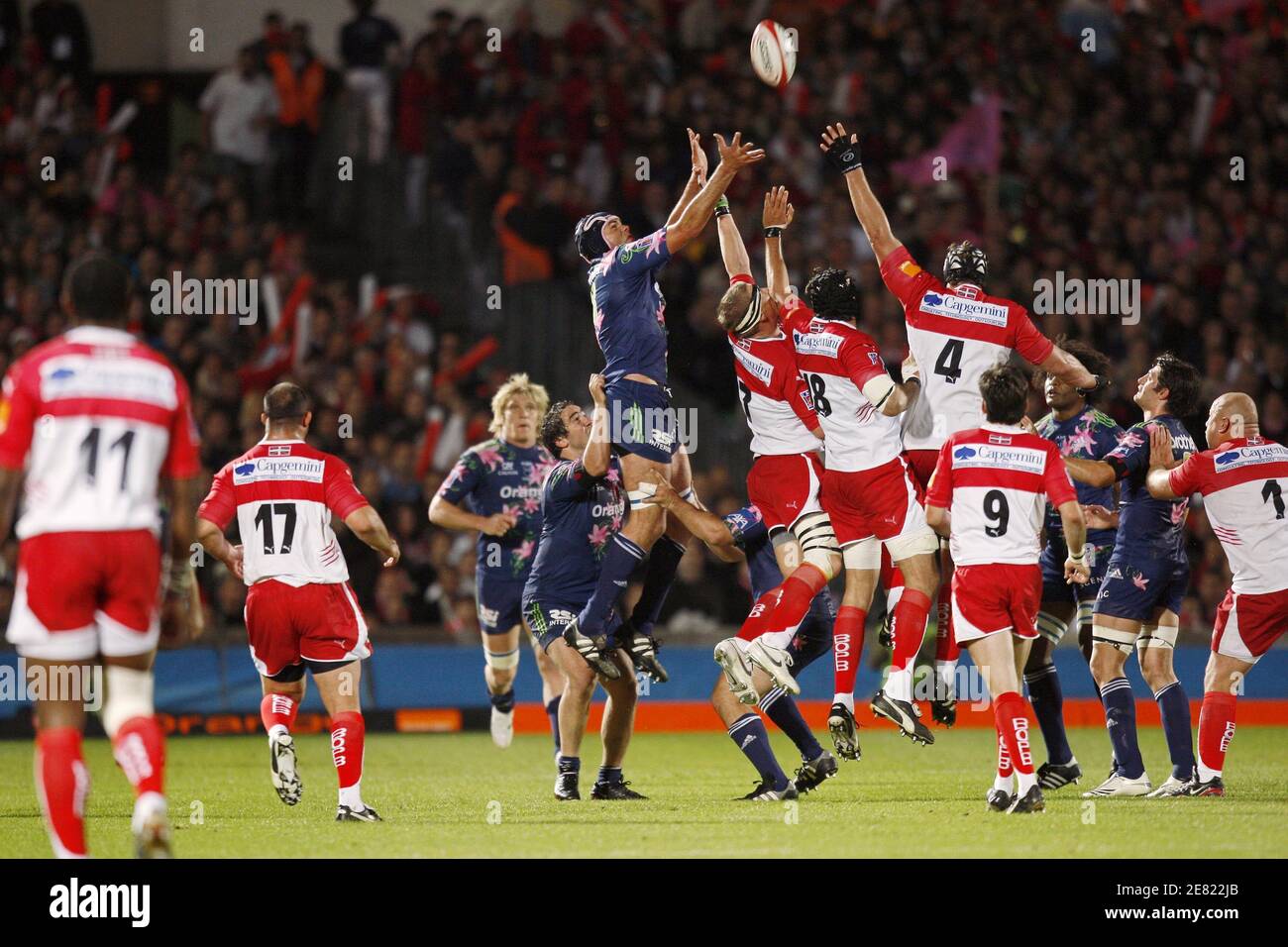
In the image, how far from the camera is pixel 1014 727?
29.6 feet

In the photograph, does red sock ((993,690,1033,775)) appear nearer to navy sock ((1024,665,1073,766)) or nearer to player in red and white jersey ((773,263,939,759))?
player in red and white jersey ((773,263,939,759))

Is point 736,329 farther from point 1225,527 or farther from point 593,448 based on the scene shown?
point 1225,527

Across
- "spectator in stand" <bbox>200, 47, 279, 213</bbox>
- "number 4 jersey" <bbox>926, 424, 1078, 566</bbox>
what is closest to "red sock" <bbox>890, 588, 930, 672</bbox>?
"number 4 jersey" <bbox>926, 424, 1078, 566</bbox>

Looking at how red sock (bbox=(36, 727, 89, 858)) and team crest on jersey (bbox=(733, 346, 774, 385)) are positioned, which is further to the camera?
team crest on jersey (bbox=(733, 346, 774, 385))

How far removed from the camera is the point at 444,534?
1706cm

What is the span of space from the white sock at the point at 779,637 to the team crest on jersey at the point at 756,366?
61.7 inches

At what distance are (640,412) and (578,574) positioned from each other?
3.73 ft

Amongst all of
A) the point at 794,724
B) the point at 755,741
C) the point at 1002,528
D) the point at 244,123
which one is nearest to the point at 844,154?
the point at 1002,528

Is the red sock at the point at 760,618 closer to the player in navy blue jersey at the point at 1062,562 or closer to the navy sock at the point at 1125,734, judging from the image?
the player in navy blue jersey at the point at 1062,562

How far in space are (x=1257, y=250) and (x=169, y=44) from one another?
14.0 meters

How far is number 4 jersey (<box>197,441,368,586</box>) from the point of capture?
9664 millimetres

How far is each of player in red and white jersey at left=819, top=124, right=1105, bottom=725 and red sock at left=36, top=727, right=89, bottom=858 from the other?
5.56 meters

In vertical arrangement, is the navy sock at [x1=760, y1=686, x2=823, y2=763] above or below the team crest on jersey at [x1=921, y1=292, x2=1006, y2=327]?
below

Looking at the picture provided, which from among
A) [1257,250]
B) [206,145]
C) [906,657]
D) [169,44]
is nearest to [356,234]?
[206,145]
